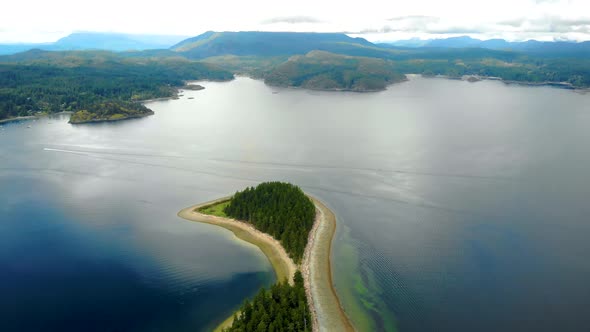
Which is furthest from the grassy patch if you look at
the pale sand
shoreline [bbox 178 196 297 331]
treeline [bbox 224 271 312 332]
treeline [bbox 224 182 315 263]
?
treeline [bbox 224 271 312 332]

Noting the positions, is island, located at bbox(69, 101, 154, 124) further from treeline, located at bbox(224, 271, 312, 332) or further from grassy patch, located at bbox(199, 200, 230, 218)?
treeline, located at bbox(224, 271, 312, 332)

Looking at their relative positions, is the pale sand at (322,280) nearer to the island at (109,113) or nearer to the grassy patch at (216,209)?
the grassy patch at (216,209)

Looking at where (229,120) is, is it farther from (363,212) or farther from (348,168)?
(363,212)

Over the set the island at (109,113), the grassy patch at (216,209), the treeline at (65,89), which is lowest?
the grassy patch at (216,209)

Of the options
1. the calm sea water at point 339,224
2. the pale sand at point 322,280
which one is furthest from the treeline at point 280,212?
the calm sea water at point 339,224

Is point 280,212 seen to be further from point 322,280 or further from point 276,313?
point 276,313

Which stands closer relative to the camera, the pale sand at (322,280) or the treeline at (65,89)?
the pale sand at (322,280)
